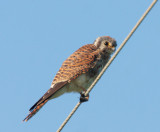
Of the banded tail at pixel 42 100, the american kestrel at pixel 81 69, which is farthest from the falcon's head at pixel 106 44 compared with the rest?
the banded tail at pixel 42 100

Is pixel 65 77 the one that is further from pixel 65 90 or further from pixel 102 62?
pixel 102 62

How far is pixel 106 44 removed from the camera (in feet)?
26.0

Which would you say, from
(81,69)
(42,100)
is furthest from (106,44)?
(42,100)

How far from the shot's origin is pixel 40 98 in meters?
6.64

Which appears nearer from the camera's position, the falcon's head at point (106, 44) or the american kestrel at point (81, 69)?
the american kestrel at point (81, 69)

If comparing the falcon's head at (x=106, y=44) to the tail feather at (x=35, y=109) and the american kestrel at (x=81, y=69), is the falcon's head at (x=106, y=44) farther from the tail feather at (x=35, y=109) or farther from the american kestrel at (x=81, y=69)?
the tail feather at (x=35, y=109)

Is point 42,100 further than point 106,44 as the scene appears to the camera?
No

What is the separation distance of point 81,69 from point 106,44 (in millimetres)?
919

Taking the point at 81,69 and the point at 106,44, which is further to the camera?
the point at 106,44

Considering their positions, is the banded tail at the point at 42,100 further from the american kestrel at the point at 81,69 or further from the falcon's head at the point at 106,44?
the falcon's head at the point at 106,44

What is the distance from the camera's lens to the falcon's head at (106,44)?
7793 millimetres

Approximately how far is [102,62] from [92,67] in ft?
1.01

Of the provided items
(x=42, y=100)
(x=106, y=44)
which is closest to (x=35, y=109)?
(x=42, y=100)

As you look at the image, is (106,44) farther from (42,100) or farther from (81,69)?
(42,100)
